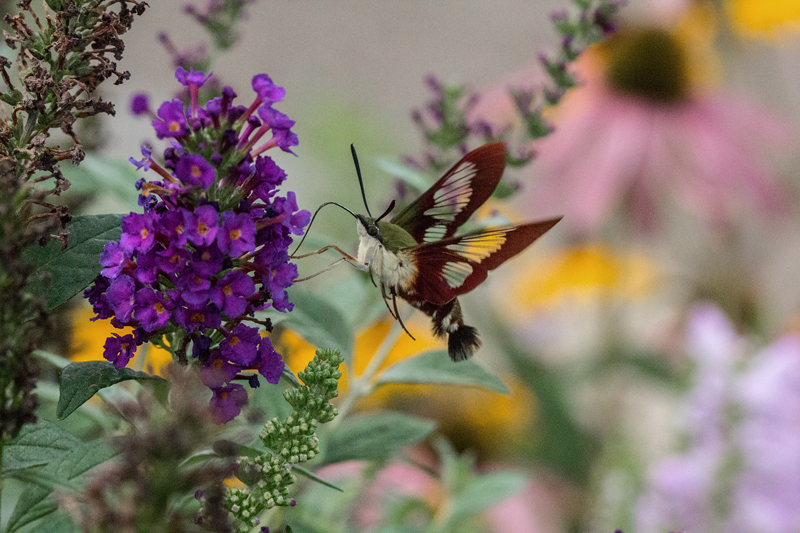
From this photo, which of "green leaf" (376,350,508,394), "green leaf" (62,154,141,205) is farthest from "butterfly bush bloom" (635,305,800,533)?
"green leaf" (62,154,141,205)

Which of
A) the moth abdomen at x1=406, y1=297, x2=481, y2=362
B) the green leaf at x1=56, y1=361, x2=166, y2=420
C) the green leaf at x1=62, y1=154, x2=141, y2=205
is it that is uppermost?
the moth abdomen at x1=406, y1=297, x2=481, y2=362

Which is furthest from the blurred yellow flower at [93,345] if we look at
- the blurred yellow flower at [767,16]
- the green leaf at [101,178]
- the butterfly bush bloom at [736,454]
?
the blurred yellow flower at [767,16]

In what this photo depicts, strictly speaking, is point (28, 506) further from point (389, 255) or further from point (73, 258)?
point (389, 255)

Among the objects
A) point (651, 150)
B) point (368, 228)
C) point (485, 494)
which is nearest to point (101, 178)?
point (368, 228)

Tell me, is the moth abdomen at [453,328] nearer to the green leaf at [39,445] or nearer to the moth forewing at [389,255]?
the moth forewing at [389,255]

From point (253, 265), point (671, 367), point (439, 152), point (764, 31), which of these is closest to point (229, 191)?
point (253, 265)

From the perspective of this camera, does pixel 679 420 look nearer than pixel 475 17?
Yes

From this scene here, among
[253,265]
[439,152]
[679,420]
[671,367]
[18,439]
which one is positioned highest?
[671,367]

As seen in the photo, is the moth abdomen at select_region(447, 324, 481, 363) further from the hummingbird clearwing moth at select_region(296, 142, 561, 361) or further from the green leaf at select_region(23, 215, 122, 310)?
the green leaf at select_region(23, 215, 122, 310)

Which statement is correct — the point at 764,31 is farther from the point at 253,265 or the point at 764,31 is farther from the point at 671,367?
the point at 253,265
